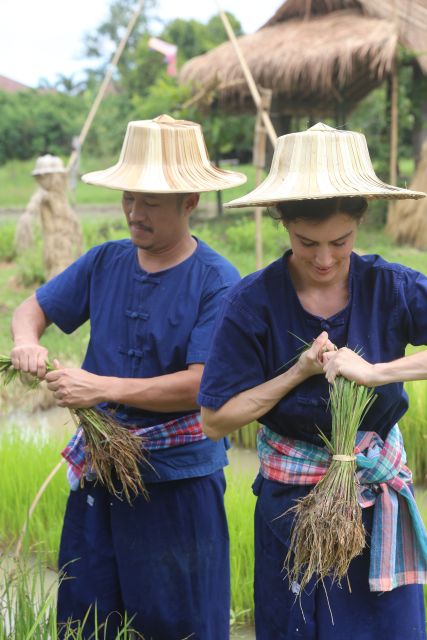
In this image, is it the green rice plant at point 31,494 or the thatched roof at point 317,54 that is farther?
the thatched roof at point 317,54

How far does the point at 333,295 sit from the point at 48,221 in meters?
6.44

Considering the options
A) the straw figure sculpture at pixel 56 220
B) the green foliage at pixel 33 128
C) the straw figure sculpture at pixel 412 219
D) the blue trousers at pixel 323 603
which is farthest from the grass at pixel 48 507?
the green foliage at pixel 33 128

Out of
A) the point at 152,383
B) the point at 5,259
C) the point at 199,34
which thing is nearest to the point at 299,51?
the point at 5,259

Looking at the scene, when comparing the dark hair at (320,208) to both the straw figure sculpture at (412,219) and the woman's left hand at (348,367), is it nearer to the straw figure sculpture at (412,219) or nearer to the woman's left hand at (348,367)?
the woman's left hand at (348,367)

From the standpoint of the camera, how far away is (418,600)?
6.82 feet

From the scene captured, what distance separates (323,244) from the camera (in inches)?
74.2

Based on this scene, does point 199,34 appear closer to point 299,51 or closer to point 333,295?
point 299,51

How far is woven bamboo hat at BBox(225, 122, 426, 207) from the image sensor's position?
1.89 meters

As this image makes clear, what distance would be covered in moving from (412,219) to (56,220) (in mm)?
4531

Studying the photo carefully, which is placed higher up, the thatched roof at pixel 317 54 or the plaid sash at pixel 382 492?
the thatched roof at pixel 317 54

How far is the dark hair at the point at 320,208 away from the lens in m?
1.89

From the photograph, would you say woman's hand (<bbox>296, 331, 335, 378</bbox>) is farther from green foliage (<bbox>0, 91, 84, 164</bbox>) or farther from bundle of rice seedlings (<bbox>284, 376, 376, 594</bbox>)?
green foliage (<bbox>0, 91, 84, 164</bbox>)

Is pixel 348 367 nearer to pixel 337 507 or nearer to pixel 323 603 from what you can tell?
pixel 337 507

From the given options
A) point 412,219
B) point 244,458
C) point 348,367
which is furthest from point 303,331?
point 412,219
